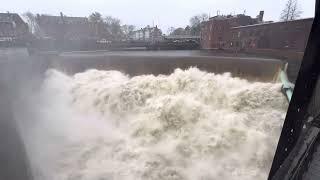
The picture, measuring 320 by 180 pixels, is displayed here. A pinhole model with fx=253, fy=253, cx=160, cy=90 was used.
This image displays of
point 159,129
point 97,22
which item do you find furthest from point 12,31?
point 159,129

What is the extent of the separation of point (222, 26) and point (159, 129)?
1151cm

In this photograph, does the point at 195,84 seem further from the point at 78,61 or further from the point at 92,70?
the point at 78,61

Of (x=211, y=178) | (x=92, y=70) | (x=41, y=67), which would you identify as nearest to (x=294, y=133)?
(x=211, y=178)

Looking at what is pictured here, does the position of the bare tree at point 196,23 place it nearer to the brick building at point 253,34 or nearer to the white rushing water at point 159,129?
the brick building at point 253,34

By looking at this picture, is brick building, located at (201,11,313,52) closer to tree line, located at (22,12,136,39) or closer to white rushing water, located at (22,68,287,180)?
white rushing water, located at (22,68,287,180)

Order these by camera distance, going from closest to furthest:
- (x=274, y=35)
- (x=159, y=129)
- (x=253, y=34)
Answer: (x=159, y=129), (x=274, y=35), (x=253, y=34)

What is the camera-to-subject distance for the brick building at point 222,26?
1702 cm

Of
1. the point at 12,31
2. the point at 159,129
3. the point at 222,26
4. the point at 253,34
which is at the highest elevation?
the point at 222,26

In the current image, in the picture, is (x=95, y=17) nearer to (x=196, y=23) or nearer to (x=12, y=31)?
(x=12, y=31)

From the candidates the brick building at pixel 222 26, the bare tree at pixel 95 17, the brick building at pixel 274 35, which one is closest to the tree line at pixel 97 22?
the bare tree at pixel 95 17

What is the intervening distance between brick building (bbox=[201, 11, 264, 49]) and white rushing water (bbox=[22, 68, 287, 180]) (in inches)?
319

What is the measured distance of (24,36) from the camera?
20.6m

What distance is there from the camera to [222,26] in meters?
17.6

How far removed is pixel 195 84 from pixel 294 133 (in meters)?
7.64
